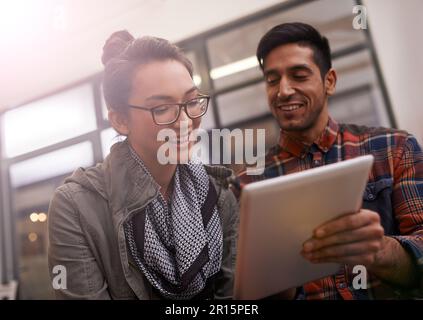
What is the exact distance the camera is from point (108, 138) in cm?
78

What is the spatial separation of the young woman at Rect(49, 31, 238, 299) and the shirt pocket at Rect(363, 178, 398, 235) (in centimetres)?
29

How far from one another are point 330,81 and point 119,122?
0.50 meters

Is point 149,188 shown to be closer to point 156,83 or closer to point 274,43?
point 156,83

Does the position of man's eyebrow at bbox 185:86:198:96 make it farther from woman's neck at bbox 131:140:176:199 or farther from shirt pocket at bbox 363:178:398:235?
shirt pocket at bbox 363:178:398:235

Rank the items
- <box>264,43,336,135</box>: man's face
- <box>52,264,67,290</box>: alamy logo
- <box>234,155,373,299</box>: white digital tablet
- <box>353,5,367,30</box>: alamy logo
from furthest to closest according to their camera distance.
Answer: <box>353,5,367,30</box>: alamy logo, <box>264,43,336,135</box>: man's face, <box>52,264,67,290</box>: alamy logo, <box>234,155,373,299</box>: white digital tablet

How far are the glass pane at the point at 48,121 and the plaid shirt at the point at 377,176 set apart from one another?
414 millimetres

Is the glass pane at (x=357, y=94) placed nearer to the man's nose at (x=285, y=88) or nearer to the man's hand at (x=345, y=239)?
the man's nose at (x=285, y=88)

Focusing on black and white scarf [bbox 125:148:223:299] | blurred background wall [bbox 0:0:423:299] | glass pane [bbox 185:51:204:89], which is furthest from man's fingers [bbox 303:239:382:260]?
glass pane [bbox 185:51:204:89]

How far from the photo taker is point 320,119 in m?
0.79

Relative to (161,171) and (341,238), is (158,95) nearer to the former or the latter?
(161,171)

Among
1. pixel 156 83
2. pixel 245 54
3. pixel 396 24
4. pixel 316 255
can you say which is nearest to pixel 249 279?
pixel 316 255

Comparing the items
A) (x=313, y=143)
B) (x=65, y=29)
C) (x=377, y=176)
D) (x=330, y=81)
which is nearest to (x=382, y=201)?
(x=377, y=176)

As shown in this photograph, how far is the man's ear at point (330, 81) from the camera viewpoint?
2.57 ft

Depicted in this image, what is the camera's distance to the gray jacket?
0.63m
